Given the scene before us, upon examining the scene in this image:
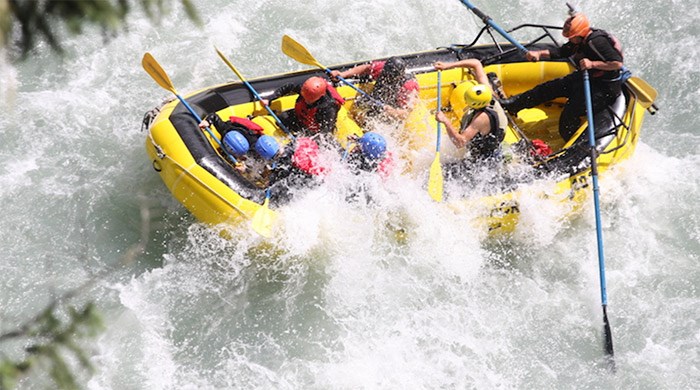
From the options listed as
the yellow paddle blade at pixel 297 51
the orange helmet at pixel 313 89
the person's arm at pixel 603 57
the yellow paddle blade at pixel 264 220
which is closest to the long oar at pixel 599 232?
the person's arm at pixel 603 57

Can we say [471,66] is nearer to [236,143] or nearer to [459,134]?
[459,134]

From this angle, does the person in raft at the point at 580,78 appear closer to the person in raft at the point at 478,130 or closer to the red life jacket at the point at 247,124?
the person in raft at the point at 478,130

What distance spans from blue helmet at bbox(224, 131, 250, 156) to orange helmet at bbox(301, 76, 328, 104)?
72cm

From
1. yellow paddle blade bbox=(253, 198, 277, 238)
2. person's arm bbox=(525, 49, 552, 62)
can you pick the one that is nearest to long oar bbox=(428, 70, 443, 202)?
yellow paddle blade bbox=(253, 198, 277, 238)

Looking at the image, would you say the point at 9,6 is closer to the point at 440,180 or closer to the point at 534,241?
the point at 440,180

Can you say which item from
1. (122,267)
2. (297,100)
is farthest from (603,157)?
(122,267)

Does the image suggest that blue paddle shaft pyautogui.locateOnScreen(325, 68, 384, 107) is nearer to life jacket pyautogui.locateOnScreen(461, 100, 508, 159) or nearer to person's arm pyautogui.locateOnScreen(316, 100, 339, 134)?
person's arm pyautogui.locateOnScreen(316, 100, 339, 134)

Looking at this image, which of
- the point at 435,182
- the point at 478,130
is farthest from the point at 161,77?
the point at 478,130

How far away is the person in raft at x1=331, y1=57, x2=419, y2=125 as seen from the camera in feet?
23.8

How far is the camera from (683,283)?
697 centimetres

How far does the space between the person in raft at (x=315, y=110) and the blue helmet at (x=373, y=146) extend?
437 millimetres

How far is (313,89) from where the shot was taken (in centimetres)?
670

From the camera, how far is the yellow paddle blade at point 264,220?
592 cm

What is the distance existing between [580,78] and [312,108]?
2751mm
